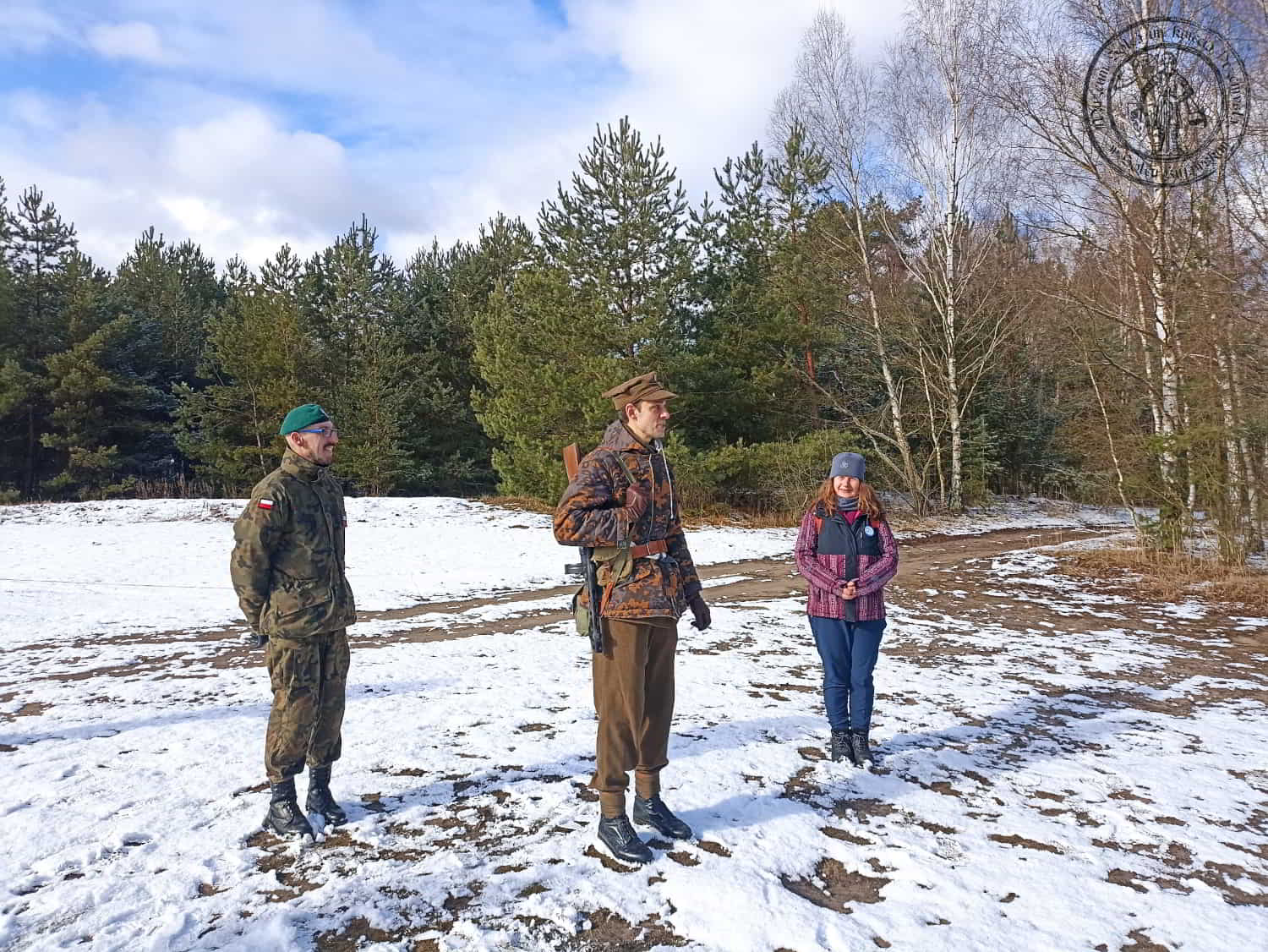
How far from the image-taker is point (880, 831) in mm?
3615

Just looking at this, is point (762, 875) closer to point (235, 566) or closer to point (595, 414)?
point (235, 566)

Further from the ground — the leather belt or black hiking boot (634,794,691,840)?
the leather belt

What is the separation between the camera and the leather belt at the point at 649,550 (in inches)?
134

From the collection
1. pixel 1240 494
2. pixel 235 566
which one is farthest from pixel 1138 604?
pixel 235 566

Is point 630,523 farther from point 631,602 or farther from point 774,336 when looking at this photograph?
point 774,336

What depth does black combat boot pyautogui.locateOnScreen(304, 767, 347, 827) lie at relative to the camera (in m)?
3.55

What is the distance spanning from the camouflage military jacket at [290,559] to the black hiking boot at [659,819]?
167 cm

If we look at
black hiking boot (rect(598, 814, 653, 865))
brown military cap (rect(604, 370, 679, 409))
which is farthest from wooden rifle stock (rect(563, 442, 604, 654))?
black hiking boot (rect(598, 814, 653, 865))

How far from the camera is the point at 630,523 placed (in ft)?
10.9

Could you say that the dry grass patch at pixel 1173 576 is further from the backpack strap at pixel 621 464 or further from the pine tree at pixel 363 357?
the pine tree at pixel 363 357

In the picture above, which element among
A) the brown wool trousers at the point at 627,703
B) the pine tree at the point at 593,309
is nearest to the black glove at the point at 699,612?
the brown wool trousers at the point at 627,703

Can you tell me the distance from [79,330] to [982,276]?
3048 centimetres

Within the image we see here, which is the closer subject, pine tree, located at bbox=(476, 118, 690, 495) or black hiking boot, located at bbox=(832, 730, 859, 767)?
black hiking boot, located at bbox=(832, 730, 859, 767)

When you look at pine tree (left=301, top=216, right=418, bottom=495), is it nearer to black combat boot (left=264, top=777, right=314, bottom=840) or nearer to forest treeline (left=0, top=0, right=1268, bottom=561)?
forest treeline (left=0, top=0, right=1268, bottom=561)
